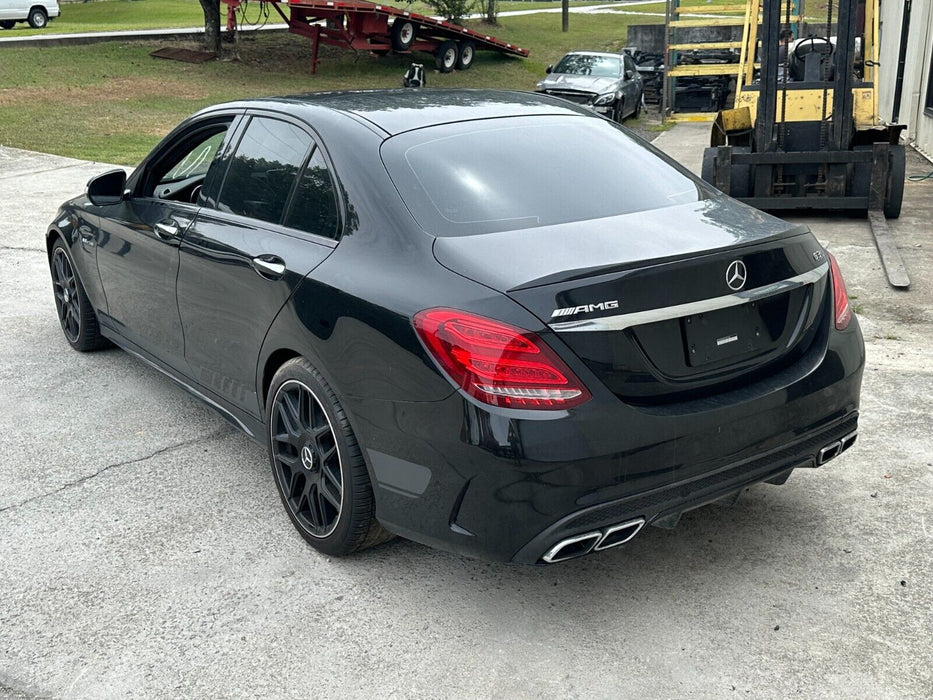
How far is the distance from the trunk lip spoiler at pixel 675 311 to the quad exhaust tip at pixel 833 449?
0.56 m

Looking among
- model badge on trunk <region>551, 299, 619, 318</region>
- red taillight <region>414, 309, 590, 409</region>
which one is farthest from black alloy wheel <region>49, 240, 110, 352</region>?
model badge on trunk <region>551, 299, 619, 318</region>

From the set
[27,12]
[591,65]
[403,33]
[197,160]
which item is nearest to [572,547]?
[197,160]

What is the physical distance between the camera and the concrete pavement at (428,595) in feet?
9.92

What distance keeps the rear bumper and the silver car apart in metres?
17.1

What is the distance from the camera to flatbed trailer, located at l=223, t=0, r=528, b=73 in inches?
1057

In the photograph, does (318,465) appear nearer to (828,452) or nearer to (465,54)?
(828,452)

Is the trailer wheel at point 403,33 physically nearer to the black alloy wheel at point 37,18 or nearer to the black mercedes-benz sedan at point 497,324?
the black alloy wheel at point 37,18

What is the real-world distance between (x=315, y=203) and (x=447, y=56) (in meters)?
27.3

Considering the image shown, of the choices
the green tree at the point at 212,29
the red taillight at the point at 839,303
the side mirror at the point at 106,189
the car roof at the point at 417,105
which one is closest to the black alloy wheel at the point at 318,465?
the car roof at the point at 417,105

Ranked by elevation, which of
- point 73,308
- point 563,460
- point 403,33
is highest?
point 403,33

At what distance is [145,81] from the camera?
24906 mm

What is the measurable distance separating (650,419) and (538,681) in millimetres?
832

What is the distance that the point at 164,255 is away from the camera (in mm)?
4582

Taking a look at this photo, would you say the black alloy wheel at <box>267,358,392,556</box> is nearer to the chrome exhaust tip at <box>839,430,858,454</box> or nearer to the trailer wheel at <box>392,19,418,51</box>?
the chrome exhaust tip at <box>839,430,858,454</box>
